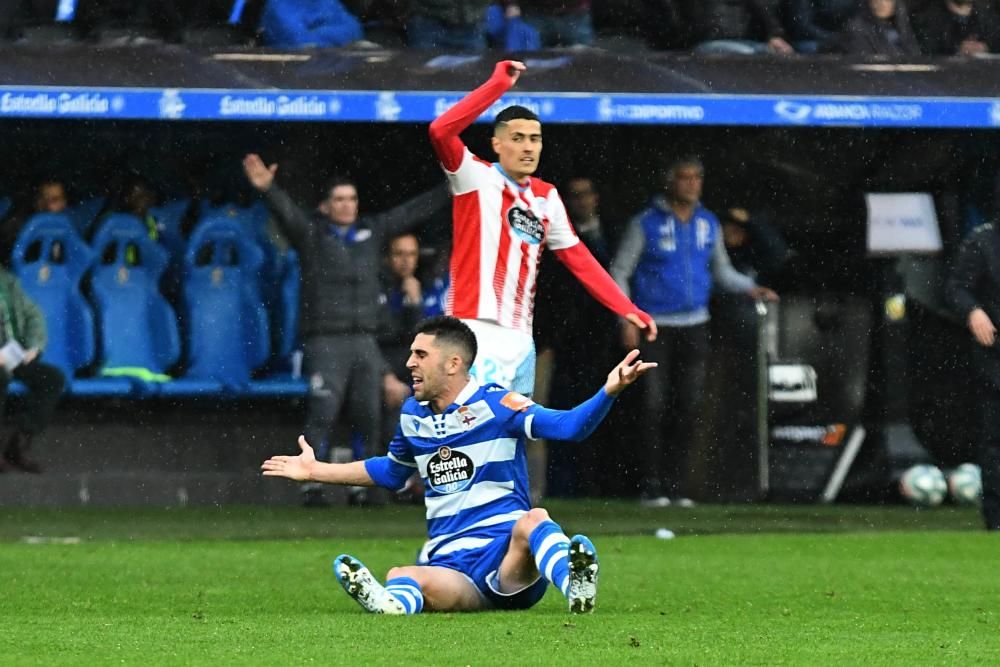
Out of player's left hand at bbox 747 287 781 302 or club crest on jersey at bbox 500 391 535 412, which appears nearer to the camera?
club crest on jersey at bbox 500 391 535 412

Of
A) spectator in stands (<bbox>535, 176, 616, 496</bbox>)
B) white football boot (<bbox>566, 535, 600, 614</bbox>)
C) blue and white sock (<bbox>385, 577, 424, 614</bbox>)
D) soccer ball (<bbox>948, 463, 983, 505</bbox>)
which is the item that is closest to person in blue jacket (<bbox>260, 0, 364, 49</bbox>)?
spectator in stands (<bbox>535, 176, 616, 496</bbox>)

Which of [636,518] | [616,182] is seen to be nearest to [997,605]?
[636,518]

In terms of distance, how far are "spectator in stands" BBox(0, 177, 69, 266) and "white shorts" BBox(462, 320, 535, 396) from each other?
5850mm

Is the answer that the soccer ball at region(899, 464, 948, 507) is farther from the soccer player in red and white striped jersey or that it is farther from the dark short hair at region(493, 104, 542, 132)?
the dark short hair at region(493, 104, 542, 132)

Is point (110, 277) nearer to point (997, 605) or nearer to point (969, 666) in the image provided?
point (997, 605)

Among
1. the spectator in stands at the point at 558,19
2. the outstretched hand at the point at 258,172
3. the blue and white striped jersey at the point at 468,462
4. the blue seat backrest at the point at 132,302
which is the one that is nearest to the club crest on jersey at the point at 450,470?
the blue and white striped jersey at the point at 468,462

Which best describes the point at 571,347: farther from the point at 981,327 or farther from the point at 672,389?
the point at 981,327

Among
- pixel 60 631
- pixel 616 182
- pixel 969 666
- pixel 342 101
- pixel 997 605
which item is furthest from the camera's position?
pixel 616 182

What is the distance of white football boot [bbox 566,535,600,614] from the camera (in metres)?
6.88

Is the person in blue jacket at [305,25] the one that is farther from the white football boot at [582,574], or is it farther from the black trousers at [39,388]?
the white football boot at [582,574]

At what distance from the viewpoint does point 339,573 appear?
7.08 meters

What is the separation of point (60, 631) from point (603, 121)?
21.7ft

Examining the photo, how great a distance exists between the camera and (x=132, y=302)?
13.9 meters

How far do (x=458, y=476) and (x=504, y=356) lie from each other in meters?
1.37
